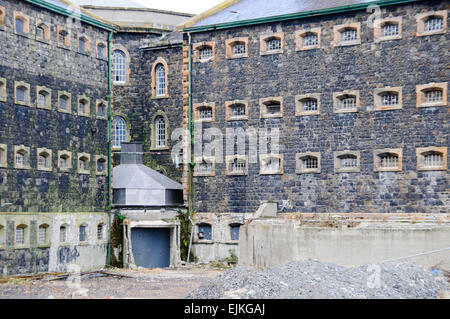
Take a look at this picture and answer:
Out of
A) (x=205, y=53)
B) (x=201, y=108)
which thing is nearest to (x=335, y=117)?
(x=201, y=108)

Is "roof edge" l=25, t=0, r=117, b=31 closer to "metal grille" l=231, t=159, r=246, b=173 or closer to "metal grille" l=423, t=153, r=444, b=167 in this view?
"metal grille" l=231, t=159, r=246, b=173

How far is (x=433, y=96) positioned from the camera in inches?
1393

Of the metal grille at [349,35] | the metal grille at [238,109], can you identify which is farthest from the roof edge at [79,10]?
the metal grille at [349,35]

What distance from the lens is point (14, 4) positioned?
114 ft

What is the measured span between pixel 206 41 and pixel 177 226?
830 centimetres

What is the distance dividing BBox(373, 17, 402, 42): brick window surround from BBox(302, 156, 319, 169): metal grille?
5.49 meters

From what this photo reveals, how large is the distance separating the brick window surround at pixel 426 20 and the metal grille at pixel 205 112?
10080mm

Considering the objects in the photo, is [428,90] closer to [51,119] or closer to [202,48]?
[202,48]

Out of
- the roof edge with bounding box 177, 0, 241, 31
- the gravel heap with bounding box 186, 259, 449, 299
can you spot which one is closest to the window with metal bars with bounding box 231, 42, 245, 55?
the roof edge with bounding box 177, 0, 241, 31

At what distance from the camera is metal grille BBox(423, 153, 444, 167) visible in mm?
35000

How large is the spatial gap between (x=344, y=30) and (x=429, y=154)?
20.3 ft

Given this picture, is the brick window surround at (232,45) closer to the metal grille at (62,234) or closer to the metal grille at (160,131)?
the metal grille at (160,131)

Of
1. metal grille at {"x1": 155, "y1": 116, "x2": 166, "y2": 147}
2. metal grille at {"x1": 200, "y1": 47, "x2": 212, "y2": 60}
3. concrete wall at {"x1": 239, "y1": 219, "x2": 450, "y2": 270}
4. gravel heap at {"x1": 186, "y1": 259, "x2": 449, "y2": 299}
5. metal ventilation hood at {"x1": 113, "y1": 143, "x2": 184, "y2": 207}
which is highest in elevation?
metal grille at {"x1": 200, "y1": 47, "x2": 212, "y2": 60}
